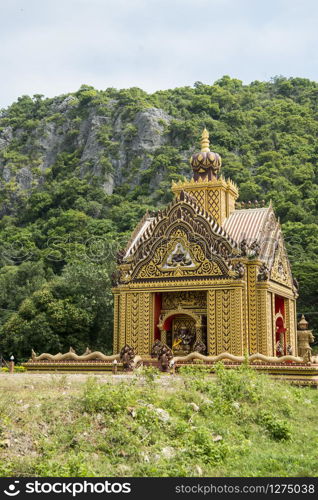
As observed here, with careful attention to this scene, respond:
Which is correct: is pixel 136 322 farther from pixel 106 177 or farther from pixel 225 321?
pixel 106 177

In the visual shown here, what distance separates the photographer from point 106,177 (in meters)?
89.2

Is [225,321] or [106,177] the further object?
[106,177]

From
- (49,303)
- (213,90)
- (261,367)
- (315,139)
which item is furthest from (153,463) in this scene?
(213,90)

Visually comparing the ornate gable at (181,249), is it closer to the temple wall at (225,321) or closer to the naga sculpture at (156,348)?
the temple wall at (225,321)

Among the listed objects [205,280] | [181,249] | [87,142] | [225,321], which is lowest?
[225,321]

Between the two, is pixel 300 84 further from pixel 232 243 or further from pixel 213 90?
pixel 232 243

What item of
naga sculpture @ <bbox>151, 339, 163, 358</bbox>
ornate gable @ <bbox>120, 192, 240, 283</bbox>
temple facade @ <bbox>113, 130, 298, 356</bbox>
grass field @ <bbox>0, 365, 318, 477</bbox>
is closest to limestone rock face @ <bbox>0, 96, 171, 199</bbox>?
temple facade @ <bbox>113, 130, 298, 356</bbox>

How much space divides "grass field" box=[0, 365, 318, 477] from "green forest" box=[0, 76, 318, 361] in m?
23.6

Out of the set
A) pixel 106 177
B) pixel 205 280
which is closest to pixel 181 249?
pixel 205 280

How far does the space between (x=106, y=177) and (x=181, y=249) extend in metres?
66.3

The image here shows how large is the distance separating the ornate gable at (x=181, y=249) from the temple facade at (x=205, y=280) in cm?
4

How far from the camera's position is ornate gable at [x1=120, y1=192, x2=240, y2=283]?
23394mm

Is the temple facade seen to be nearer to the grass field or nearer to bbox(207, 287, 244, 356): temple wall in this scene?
bbox(207, 287, 244, 356): temple wall
